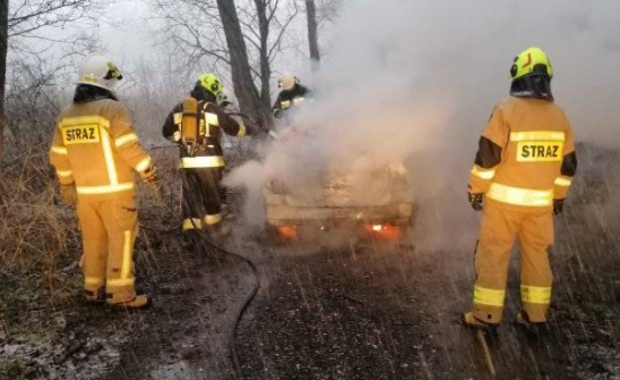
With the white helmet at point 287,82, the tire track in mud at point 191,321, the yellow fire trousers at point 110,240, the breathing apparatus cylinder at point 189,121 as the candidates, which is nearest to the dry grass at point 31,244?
the yellow fire trousers at point 110,240

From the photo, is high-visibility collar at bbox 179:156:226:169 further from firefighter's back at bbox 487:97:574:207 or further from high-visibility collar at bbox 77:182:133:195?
firefighter's back at bbox 487:97:574:207

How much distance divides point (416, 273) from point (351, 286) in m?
0.72

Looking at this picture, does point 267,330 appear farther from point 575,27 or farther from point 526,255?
point 575,27

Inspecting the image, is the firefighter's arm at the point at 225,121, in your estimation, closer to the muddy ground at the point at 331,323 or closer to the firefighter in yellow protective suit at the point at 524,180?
the muddy ground at the point at 331,323

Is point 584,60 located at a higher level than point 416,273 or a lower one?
higher

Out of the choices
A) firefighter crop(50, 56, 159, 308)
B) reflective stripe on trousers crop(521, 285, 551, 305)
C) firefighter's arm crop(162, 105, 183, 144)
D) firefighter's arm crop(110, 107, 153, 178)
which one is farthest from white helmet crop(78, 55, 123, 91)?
reflective stripe on trousers crop(521, 285, 551, 305)

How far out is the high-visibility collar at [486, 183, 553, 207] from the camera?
11.4ft

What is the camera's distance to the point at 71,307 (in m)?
4.30

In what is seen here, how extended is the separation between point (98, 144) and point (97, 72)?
633 millimetres

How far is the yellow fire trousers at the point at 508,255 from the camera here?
11.6 ft

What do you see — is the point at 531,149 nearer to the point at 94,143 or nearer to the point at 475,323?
the point at 475,323

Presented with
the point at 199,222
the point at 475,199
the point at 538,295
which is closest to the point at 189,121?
the point at 199,222

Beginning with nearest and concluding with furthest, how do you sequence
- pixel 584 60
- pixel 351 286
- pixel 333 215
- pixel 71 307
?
pixel 71 307, pixel 351 286, pixel 333 215, pixel 584 60

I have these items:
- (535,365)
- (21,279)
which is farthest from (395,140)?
(21,279)
